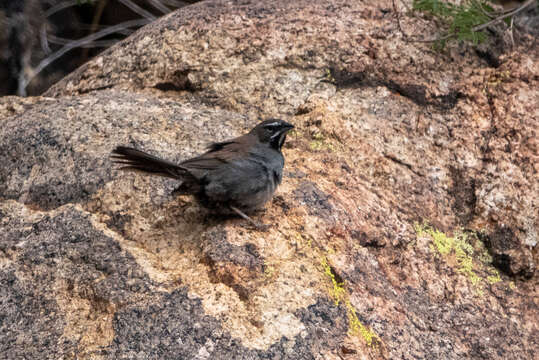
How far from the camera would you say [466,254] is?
12.5 ft

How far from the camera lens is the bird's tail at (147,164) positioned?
316cm

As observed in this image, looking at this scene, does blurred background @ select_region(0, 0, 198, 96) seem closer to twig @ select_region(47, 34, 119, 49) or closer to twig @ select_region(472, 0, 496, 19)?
twig @ select_region(47, 34, 119, 49)

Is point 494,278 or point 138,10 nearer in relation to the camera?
point 494,278

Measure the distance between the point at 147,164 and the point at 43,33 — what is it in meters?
5.54

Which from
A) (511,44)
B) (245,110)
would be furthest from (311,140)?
(511,44)

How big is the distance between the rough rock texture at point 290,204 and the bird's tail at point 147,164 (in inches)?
12.9

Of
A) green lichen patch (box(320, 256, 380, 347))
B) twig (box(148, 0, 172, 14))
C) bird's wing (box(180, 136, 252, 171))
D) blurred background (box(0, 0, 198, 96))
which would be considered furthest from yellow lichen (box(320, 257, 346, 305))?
blurred background (box(0, 0, 198, 96))

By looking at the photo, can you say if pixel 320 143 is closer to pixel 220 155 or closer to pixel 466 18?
pixel 220 155

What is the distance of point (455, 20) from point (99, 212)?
129 inches

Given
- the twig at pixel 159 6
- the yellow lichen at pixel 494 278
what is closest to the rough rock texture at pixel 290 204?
the yellow lichen at pixel 494 278

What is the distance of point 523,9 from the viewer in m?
5.04

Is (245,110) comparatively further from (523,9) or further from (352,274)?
(523,9)

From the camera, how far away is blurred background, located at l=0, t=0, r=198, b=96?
773cm

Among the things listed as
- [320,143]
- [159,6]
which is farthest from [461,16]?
[159,6]
